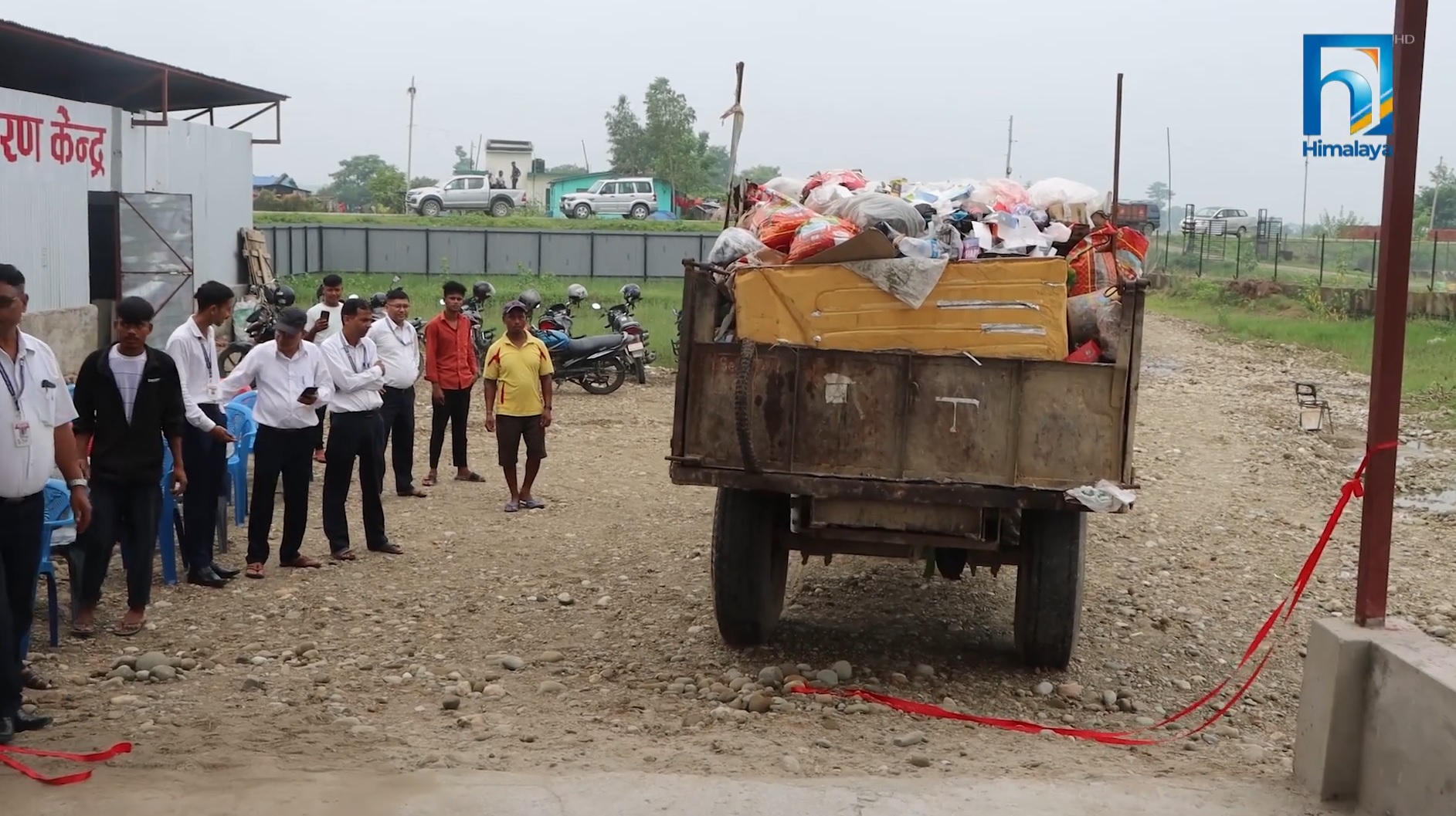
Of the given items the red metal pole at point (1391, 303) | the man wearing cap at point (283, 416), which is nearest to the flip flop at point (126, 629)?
the man wearing cap at point (283, 416)

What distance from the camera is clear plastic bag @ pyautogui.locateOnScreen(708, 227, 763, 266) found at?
20.9 feet

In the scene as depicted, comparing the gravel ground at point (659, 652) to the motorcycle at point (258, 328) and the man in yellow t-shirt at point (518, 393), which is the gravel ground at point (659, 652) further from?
the motorcycle at point (258, 328)

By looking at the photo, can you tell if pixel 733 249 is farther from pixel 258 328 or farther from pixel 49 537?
pixel 258 328

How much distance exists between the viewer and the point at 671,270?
3281cm

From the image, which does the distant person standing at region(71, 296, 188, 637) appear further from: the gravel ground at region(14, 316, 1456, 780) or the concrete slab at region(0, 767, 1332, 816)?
the concrete slab at region(0, 767, 1332, 816)

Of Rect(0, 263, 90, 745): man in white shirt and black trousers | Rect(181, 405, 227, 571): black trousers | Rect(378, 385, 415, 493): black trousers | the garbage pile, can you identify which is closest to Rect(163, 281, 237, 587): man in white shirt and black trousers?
Rect(181, 405, 227, 571): black trousers

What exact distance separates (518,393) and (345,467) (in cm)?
193

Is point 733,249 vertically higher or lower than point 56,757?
higher

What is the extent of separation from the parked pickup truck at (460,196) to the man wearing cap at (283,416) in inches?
1536

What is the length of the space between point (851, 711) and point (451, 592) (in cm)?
302

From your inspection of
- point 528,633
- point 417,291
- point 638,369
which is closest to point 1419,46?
point 528,633

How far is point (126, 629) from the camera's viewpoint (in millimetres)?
6750

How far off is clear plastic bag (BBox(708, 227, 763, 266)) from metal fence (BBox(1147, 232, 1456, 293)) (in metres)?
25.5

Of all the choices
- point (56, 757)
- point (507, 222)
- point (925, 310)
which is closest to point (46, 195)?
point (56, 757)
